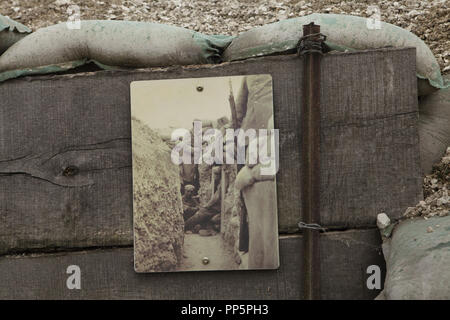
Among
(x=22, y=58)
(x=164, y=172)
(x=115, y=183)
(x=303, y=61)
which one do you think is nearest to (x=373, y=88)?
(x=303, y=61)

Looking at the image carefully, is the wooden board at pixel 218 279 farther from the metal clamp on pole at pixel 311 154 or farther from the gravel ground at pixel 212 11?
the gravel ground at pixel 212 11

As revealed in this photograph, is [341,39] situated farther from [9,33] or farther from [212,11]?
[212,11]

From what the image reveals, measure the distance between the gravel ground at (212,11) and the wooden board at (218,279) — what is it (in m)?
1.16

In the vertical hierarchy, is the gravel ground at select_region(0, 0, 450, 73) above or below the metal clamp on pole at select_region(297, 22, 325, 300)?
above

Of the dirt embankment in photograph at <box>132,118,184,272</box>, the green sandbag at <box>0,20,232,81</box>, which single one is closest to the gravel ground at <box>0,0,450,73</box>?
the green sandbag at <box>0,20,232,81</box>

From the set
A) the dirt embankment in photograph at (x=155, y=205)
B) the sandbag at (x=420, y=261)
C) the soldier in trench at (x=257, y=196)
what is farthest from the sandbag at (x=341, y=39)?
the sandbag at (x=420, y=261)

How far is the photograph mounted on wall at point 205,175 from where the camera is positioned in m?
1.61

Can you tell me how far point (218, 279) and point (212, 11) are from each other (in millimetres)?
1643

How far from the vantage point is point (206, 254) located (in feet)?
5.28

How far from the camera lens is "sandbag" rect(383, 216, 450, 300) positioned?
128 centimetres

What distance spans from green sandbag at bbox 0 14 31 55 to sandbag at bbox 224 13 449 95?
2.55 ft

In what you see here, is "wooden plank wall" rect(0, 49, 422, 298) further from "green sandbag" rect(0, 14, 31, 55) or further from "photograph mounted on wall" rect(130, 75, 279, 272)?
"green sandbag" rect(0, 14, 31, 55)

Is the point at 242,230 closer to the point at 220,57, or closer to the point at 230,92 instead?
the point at 230,92

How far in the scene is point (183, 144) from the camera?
165 centimetres
